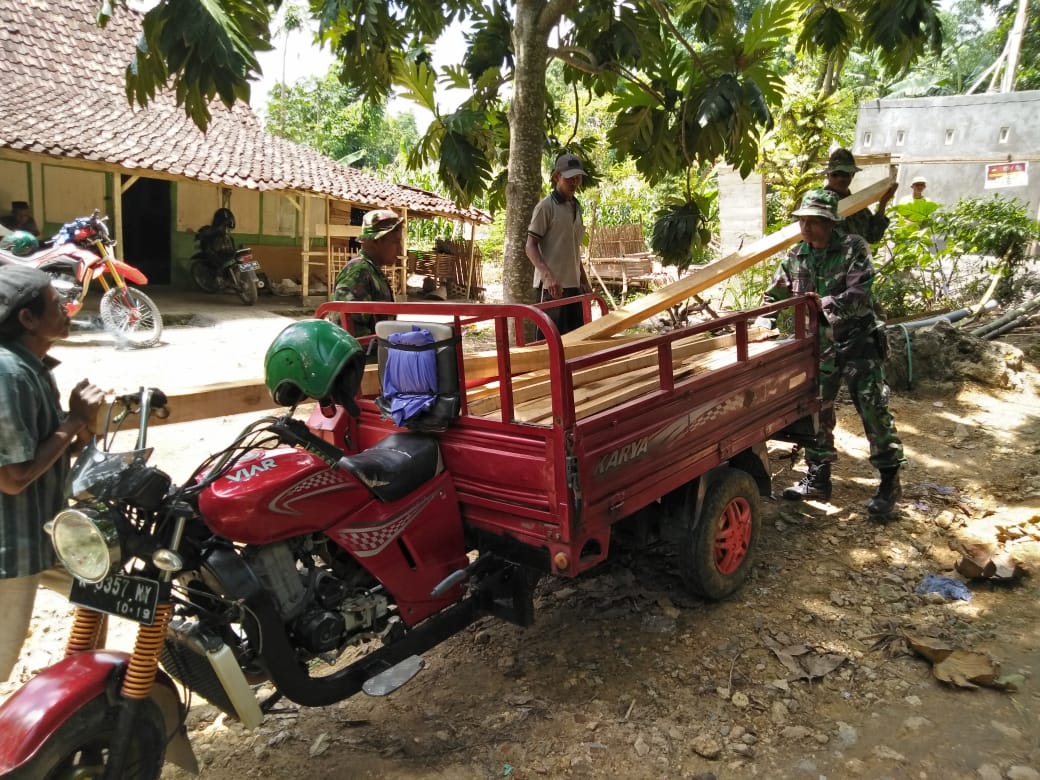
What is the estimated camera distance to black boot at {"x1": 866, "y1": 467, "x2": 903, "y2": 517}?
183 inches

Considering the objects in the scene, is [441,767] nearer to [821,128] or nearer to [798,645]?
[798,645]

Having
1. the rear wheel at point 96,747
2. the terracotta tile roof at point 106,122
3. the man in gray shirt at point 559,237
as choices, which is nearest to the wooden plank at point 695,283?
the man in gray shirt at point 559,237

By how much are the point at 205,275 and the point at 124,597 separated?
45.5 ft

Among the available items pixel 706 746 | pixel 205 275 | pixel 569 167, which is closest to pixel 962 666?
pixel 706 746

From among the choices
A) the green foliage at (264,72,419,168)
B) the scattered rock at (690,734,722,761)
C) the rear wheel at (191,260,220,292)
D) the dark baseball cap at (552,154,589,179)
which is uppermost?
the green foliage at (264,72,419,168)

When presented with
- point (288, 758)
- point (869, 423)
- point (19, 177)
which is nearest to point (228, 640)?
point (288, 758)

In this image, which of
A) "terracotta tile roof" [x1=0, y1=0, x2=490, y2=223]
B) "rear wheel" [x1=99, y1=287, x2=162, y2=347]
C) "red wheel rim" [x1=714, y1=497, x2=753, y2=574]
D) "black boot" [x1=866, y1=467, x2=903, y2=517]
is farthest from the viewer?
"terracotta tile roof" [x1=0, y1=0, x2=490, y2=223]

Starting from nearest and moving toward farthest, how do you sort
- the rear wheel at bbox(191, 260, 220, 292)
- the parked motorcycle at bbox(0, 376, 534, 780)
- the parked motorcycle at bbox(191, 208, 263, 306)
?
the parked motorcycle at bbox(0, 376, 534, 780) → the parked motorcycle at bbox(191, 208, 263, 306) → the rear wheel at bbox(191, 260, 220, 292)

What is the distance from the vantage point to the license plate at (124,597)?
6.56ft

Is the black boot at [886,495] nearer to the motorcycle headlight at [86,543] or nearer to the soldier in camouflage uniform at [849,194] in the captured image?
the soldier in camouflage uniform at [849,194]

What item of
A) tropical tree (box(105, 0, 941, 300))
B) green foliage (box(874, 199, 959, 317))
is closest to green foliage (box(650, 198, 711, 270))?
tropical tree (box(105, 0, 941, 300))

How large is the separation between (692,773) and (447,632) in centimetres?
97

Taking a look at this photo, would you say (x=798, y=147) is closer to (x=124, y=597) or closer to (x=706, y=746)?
(x=706, y=746)

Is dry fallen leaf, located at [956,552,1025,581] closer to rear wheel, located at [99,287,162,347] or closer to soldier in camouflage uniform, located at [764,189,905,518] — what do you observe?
soldier in camouflage uniform, located at [764,189,905,518]
